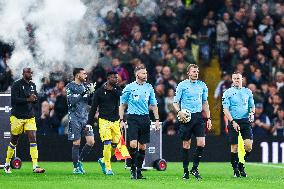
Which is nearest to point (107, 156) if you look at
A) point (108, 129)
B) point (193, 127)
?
point (108, 129)

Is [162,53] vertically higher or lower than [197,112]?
higher

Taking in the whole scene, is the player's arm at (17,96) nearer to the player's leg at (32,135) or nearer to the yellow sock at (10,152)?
the player's leg at (32,135)

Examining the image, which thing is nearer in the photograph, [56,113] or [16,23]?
[16,23]

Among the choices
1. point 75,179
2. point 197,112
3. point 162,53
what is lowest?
point 75,179

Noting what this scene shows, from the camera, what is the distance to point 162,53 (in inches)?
1219

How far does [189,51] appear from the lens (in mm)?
31406

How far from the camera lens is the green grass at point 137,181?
18.3 metres

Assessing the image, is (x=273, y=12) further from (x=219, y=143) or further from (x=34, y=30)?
(x=34, y=30)

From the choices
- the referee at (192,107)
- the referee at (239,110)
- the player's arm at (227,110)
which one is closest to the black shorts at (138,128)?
the referee at (192,107)

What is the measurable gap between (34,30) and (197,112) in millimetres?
7043

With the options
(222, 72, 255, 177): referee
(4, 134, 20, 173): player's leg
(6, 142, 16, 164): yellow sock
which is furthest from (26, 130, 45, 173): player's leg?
(222, 72, 255, 177): referee

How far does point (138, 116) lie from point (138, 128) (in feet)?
0.87

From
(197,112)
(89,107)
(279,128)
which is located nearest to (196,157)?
(197,112)

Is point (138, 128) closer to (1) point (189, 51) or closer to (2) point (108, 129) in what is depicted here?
(2) point (108, 129)
